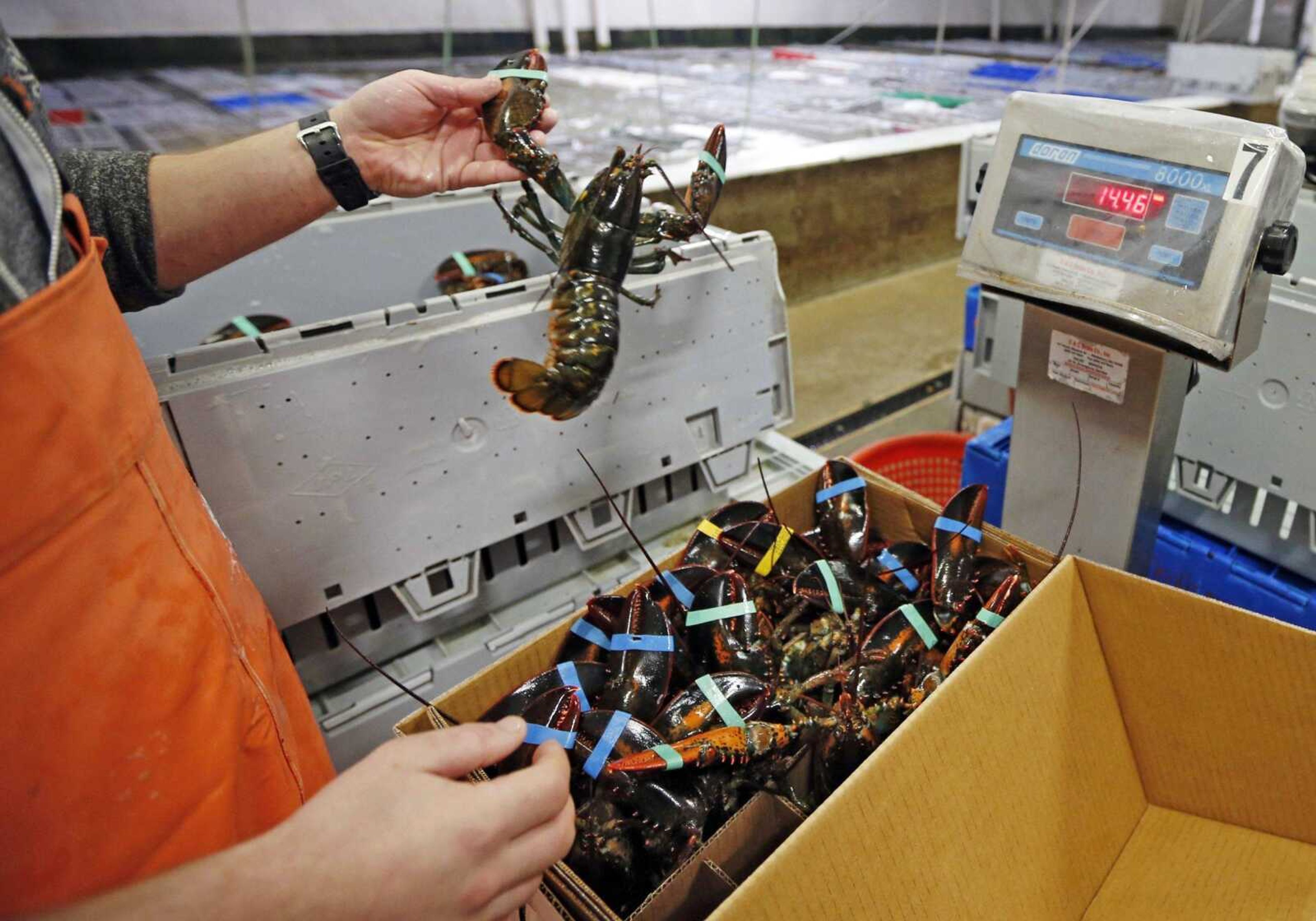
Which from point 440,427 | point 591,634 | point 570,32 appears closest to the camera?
point 591,634

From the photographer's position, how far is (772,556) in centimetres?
→ 120

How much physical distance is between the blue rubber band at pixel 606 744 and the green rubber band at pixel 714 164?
36.2 inches

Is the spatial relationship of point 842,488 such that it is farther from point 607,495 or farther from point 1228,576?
point 1228,576

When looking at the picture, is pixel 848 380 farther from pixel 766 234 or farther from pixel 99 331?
pixel 99 331

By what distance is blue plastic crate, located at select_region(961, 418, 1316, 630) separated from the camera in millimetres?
1212

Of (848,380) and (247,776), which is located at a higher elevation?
(247,776)

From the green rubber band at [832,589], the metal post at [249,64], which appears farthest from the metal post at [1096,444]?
the metal post at [249,64]

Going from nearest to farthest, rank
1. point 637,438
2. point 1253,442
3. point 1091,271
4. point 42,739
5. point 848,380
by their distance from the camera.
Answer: point 42,739 < point 1091,271 < point 1253,442 < point 637,438 < point 848,380

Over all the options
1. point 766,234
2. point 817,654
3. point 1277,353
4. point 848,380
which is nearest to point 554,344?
point 766,234

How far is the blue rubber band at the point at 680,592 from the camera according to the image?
1.13 meters

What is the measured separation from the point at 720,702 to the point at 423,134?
0.91 metres

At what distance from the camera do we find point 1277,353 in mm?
1108

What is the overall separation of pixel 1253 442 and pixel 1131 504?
0.30 meters

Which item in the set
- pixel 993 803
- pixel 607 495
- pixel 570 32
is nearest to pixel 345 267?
pixel 607 495
